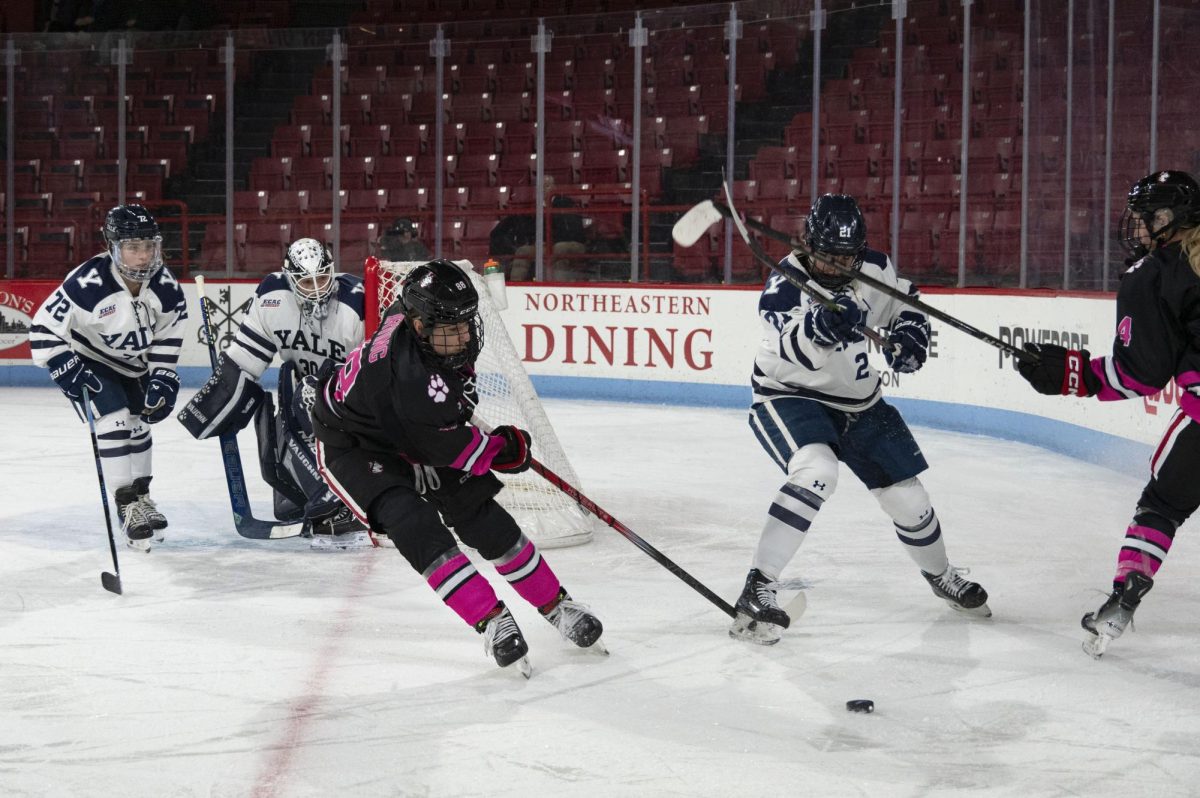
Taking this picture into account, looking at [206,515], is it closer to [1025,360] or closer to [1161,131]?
[1025,360]

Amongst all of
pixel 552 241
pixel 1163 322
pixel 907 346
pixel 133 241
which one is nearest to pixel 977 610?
pixel 907 346

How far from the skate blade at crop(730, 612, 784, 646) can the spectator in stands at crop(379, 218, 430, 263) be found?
237 inches

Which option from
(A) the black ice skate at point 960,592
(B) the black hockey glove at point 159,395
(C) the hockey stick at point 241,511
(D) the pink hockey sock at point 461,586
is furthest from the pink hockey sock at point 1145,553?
(B) the black hockey glove at point 159,395

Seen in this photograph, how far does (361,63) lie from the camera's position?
394 inches

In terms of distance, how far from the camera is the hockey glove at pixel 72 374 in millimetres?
4562

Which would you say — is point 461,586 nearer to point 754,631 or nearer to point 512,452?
point 512,452

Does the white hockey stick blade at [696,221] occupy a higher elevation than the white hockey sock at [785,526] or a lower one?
higher

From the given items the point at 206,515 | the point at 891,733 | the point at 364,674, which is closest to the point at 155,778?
the point at 364,674

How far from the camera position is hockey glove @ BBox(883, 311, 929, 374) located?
3.38m

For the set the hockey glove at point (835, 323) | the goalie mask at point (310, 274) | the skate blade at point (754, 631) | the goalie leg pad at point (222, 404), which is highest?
the goalie mask at point (310, 274)

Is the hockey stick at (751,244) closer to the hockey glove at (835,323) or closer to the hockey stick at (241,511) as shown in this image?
the hockey glove at (835,323)

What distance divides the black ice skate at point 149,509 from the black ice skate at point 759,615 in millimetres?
2119

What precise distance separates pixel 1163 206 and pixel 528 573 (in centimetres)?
161

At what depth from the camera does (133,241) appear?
14.9 feet
